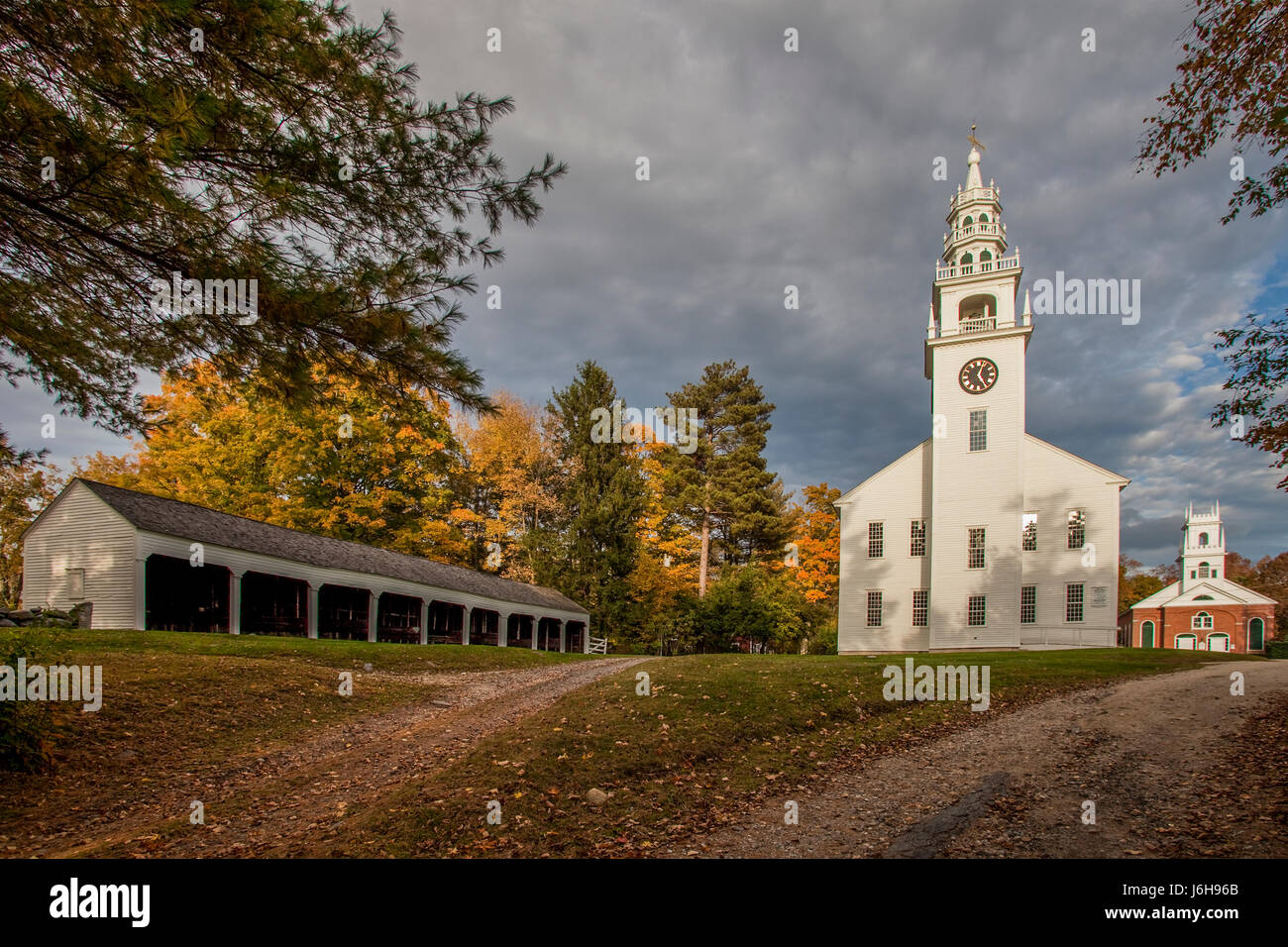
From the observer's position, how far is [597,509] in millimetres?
32156

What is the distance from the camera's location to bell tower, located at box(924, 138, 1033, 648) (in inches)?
1067

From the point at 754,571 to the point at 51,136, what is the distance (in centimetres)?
3392

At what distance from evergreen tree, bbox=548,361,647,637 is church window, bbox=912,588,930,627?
13.8 meters

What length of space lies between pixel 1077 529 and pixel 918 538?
637cm

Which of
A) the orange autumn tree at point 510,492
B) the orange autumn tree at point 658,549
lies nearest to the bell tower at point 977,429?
the orange autumn tree at point 658,549

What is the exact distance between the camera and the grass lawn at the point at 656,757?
609 centimetres

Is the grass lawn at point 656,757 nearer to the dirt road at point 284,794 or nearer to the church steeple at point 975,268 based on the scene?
the dirt road at point 284,794

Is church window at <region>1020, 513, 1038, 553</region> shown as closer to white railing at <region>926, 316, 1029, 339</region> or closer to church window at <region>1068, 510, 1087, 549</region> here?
church window at <region>1068, 510, 1087, 549</region>

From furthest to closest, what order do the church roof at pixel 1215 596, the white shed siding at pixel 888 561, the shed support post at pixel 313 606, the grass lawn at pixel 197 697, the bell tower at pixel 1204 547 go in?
the bell tower at pixel 1204 547
the church roof at pixel 1215 596
the white shed siding at pixel 888 561
the shed support post at pixel 313 606
the grass lawn at pixel 197 697

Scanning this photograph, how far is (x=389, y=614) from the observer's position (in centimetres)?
2739

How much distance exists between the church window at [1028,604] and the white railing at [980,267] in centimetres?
1438

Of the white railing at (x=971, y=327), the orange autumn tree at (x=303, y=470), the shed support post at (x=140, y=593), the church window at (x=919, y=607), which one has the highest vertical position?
the white railing at (x=971, y=327)

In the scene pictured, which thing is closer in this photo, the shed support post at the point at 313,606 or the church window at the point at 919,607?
the shed support post at the point at 313,606
